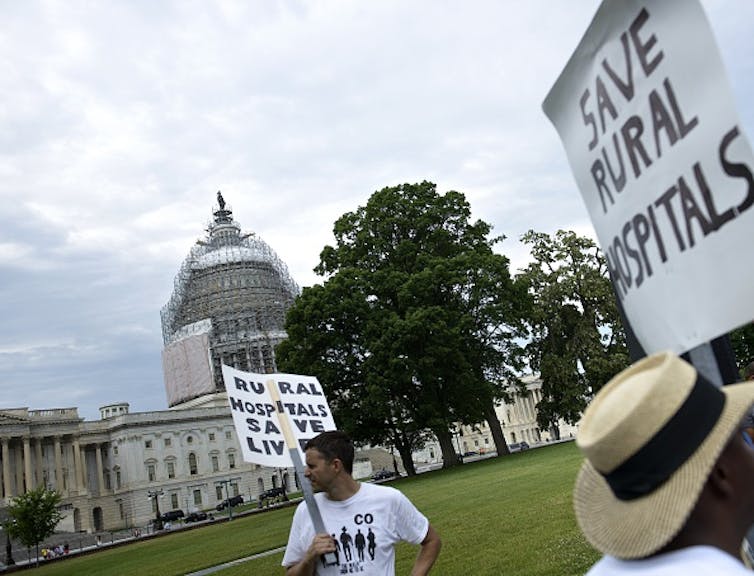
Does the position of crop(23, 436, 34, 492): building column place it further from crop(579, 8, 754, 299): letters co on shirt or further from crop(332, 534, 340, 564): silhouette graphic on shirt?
crop(579, 8, 754, 299): letters co on shirt

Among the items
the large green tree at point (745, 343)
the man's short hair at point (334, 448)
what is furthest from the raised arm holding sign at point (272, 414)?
the large green tree at point (745, 343)

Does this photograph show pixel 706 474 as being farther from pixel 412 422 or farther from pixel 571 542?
pixel 412 422

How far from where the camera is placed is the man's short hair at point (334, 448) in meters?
4.46

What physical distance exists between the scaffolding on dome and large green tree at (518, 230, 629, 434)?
5602 centimetres

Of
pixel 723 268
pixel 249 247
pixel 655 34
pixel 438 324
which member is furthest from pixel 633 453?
pixel 249 247

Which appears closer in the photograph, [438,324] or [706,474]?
[706,474]

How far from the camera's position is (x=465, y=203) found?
43.4m

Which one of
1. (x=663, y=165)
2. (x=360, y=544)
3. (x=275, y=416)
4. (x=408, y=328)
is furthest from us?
(x=408, y=328)

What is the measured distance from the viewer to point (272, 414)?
23.5 feet

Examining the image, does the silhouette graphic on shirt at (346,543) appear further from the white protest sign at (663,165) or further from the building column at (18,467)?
the building column at (18,467)

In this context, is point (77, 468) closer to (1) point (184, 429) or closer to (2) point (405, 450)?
(1) point (184, 429)

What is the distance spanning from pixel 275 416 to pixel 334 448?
2.65 meters

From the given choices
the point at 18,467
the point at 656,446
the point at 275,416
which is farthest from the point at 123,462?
the point at 656,446

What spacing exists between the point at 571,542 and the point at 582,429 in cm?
911
